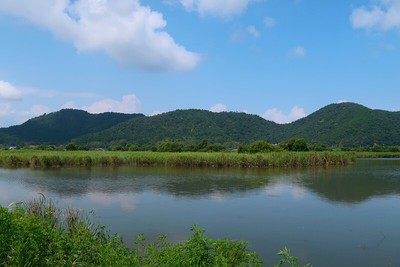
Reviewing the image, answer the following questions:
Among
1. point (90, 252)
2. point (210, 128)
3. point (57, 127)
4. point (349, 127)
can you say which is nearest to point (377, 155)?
point (349, 127)

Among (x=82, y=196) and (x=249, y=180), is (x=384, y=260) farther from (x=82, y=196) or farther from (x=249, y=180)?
(x=249, y=180)

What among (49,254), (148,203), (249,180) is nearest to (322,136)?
(249,180)

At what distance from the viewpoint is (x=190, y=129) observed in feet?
265

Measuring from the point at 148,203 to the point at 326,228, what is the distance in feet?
19.6

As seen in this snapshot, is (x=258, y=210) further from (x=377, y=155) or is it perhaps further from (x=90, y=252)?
(x=377, y=155)

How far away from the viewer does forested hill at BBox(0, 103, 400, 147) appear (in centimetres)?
7338

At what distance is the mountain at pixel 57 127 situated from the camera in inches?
3198

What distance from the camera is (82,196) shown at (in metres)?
14.1

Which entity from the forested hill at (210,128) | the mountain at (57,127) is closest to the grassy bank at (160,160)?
the forested hill at (210,128)

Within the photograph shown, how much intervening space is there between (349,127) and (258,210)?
2741 inches

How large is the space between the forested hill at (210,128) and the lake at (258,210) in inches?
2052

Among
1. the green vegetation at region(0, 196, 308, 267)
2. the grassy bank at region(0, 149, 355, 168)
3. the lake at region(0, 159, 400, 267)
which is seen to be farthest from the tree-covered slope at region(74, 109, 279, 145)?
the green vegetation at region(0, 196, 308, 267)

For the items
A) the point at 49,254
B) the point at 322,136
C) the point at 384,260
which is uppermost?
the point at 322,136

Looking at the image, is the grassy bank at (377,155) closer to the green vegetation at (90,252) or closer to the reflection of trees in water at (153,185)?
the reflection of trees in water at (153,185)
